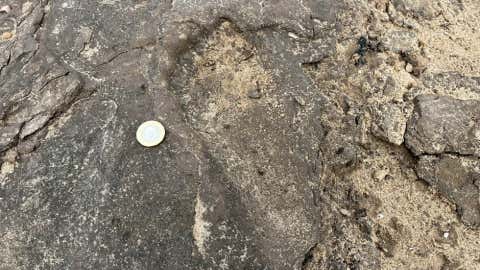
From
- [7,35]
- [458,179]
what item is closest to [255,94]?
[458,179]

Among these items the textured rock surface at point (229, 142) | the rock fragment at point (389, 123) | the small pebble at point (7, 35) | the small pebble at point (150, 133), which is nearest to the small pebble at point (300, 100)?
the textured rock surface at point (229, 142)

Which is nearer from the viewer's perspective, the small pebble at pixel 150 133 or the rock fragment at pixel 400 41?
the small pebble at pixel 150 133

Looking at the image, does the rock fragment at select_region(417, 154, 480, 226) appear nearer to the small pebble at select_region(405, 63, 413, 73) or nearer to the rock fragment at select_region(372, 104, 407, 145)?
the rock fragment at select_region(372, 104, 407, 145)

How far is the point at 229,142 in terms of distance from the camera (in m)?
2.39

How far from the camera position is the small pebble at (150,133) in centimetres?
225

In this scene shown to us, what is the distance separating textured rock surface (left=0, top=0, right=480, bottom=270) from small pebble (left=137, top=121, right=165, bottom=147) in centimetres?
4

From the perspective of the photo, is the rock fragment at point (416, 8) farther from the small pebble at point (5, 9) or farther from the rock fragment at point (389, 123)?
the small pebble at point (5, 9)

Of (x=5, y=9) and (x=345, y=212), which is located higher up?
(x=5, y=9)

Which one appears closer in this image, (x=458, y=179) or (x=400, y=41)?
(x=458, y=179)

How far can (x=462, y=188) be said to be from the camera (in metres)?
2.56

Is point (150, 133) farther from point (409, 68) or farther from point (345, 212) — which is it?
point (409, 68)

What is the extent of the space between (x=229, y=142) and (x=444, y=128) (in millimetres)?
1158

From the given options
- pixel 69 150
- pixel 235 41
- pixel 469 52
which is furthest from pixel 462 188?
pixel 69 150

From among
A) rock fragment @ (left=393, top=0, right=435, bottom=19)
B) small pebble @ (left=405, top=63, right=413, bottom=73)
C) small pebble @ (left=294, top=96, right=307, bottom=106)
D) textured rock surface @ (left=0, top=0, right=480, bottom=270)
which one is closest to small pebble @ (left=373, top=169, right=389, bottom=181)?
textured rock surface @ (left=0, top=0, right=480, bottom=270)
